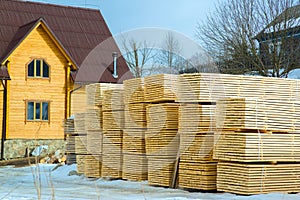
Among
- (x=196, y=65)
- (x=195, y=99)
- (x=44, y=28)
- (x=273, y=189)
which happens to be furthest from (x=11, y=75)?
(x=273, y=189)

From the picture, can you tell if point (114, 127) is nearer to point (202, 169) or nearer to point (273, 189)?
point (202, 169)

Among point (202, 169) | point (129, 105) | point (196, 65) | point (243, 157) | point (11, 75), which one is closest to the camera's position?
point (243, 157)

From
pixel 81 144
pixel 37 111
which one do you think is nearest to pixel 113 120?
pixel 81 144

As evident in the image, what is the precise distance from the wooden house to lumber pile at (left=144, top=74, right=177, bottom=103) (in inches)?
502

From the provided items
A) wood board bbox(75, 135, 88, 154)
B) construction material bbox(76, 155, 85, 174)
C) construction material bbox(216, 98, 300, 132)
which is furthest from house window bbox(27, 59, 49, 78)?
construction material bbox(216, 98, 300, 132)

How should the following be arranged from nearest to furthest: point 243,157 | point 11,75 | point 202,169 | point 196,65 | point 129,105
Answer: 1. point 243,157
2. point 202,169
3. point 129,105
4. point 11,75
5. point 196,65

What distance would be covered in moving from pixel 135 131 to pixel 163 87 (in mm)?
1713

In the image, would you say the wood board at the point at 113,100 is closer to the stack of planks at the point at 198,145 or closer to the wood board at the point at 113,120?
the wood board at the point at 113,120

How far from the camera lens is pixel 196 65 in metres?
32.4

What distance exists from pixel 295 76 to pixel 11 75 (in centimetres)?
1447

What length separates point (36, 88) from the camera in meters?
28.2

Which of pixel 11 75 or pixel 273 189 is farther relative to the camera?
pixel 11 75

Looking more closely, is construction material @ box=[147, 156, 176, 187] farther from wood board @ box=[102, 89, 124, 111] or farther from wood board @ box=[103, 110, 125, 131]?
wood board @ box=[102, 89, 124, 111]

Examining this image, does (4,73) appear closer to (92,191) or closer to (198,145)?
(92,191)
